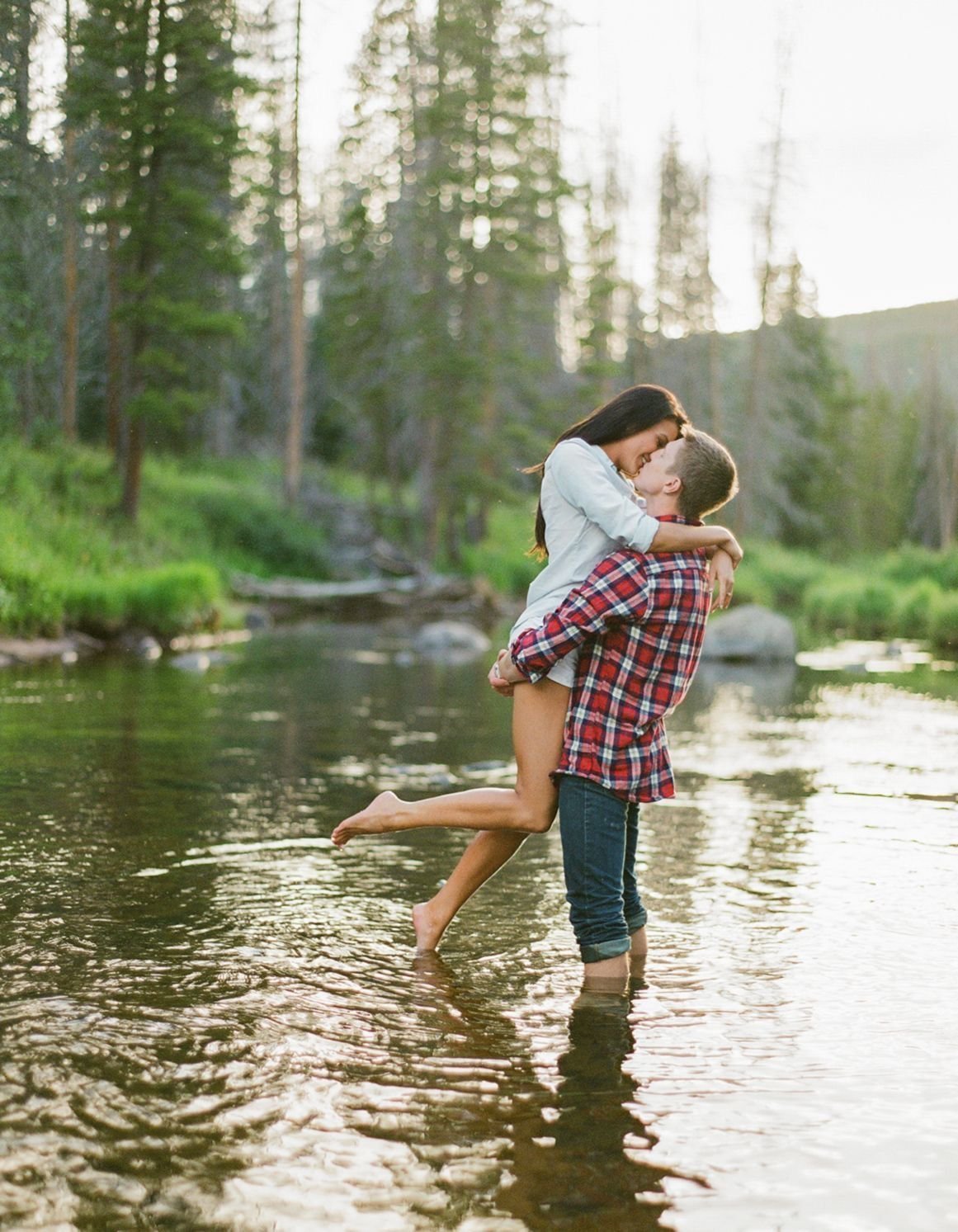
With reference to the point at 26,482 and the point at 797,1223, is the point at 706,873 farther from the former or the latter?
the point at 26,482

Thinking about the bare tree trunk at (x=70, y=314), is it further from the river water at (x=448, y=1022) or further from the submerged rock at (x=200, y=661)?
the river water at (x=448, y=1022)

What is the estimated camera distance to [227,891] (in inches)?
189

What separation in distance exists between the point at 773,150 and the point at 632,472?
39050 mm

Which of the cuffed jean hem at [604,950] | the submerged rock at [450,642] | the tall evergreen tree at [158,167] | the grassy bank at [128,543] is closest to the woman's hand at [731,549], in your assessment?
the cuffed jean hem at [604,950]

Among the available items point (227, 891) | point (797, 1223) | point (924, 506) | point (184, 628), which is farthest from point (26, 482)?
point (924, 506)

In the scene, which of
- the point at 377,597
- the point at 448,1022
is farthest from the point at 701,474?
the point at 377,597

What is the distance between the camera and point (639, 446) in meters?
4.02

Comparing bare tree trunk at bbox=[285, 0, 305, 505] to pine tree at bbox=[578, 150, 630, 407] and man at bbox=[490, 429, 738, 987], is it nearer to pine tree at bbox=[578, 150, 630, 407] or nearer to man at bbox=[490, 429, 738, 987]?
pine tree at bbox=[578, 150, 630, 407]

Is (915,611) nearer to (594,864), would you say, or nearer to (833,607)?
(833,607)

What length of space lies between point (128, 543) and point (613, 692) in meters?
18.7

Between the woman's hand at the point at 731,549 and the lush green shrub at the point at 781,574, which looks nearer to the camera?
the woman's hand at the point at 731,549

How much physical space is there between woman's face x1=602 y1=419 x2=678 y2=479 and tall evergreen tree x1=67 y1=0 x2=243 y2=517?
58.3 ft

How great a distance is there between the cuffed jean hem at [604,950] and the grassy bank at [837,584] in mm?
14430

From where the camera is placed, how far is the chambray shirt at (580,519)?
3.77 meters
